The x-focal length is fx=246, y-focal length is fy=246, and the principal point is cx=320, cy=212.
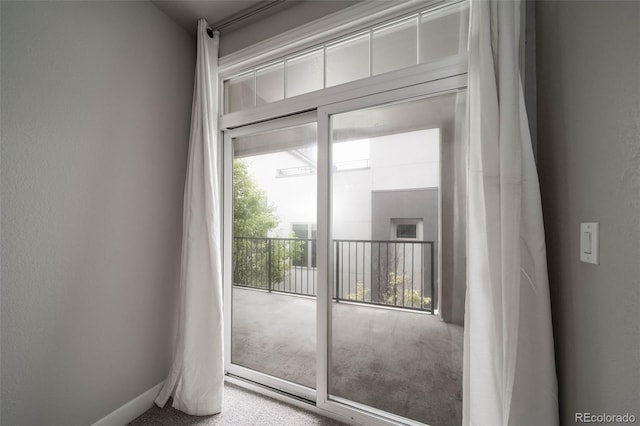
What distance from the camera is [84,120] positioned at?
1.38 metres

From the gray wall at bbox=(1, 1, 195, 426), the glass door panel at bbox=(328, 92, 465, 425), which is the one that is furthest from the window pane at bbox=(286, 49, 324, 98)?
the gray wall at bbox=(1, 1, 195, 426)

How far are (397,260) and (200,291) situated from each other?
1306mm

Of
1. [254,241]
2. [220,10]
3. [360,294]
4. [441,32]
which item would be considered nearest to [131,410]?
[254,241]

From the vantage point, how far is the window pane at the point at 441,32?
1.32 metres

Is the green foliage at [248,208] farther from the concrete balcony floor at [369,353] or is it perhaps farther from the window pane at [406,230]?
the window pane at [406,230]

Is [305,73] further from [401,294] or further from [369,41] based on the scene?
[401,294]

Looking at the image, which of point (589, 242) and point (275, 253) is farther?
point (275, 253)

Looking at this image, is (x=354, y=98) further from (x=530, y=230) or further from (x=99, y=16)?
(x=99, y=16)

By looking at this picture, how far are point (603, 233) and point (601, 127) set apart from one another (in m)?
0.32

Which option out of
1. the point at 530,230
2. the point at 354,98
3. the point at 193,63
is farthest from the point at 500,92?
the point at 193,63

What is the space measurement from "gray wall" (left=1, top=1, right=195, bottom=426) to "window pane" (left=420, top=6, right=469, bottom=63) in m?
1.74

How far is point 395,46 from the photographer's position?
1.45 meters

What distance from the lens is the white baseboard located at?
57.6 inches

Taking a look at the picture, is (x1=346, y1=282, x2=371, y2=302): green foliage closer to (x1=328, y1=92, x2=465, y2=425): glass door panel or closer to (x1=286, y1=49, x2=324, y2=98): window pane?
(x1=328, y1=92, x2=465, y2=425): glass door panel
